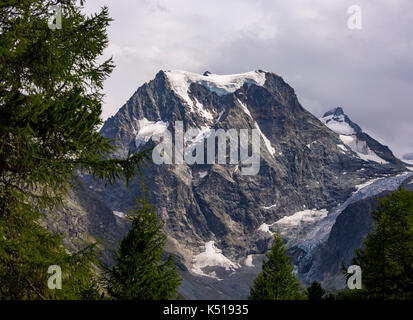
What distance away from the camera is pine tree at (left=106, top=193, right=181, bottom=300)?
14362 millimetres

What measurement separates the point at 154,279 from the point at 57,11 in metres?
9.34

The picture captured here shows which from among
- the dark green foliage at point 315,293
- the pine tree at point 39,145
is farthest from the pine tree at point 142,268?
the dark green foliage at point 315,293

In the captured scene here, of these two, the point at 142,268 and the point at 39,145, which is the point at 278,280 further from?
the point at 39,145

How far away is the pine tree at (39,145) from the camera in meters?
7.75

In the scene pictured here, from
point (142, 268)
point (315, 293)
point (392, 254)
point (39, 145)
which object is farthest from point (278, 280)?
point (315, 293)

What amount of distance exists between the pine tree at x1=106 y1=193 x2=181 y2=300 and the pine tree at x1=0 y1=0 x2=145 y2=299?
18.3 feet

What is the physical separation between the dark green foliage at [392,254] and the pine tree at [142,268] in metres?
9.43

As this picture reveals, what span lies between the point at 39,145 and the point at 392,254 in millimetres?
15668

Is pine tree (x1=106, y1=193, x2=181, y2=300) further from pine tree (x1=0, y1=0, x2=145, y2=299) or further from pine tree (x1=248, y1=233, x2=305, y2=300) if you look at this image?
pine tree (x1=248, y1=233, x2=305, y2=300)

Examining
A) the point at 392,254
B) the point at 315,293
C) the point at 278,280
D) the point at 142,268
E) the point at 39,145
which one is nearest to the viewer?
the point at 39,145

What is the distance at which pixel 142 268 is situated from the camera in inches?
575
